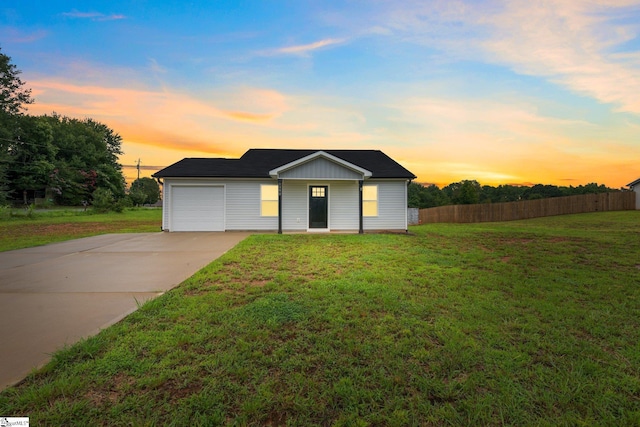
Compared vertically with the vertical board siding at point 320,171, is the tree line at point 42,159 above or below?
above

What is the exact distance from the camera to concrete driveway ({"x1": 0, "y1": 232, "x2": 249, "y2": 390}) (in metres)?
2.90

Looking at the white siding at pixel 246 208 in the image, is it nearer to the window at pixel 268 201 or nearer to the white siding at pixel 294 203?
the white siding at pixel 294 203

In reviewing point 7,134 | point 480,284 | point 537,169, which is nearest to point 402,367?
point 480,284

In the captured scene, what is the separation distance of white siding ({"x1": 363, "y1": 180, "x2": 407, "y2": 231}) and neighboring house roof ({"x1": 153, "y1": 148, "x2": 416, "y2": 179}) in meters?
0.60

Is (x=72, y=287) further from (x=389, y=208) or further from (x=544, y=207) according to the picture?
(x=544, y=207)

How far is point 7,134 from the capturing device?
32875mm

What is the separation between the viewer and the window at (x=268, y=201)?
13266 mm

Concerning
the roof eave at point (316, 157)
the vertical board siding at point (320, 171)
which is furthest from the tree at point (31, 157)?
the vertical board siding at point (320, 171)

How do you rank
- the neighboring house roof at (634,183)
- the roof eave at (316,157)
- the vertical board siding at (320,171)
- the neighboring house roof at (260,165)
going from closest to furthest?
1. the roof eave at (316,157)
2. the vertical board siding at (320,171)
3. the neighboring house roof at (260,165)
4. the neighboring house roof at (634,183)

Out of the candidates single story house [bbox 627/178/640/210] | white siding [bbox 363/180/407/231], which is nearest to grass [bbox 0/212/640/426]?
white siding [bbox 363/180/407/231]

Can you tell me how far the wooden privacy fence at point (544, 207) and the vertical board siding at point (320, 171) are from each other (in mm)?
16126

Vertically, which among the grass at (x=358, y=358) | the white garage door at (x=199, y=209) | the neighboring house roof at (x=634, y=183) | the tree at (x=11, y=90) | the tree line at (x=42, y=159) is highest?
the tree at (x=11, y=90)

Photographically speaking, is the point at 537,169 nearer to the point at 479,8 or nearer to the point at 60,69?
the point at 479,8

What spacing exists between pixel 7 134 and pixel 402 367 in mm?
50835
